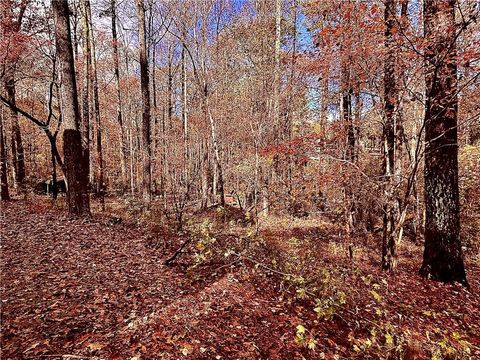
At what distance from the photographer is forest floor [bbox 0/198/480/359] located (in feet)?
9.23

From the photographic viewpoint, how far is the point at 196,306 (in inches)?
141

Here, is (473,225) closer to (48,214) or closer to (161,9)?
(48,214)

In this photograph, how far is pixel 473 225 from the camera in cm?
940

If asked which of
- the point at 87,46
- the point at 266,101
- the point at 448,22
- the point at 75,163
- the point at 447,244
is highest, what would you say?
the point at 87,46

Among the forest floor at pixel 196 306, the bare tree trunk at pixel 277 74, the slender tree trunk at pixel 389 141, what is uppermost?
the bare tree trunk at pixel 277 74

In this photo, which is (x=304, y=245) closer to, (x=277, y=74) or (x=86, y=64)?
(x=277, y=74)

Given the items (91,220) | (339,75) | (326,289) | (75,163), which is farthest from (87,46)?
(326,289)

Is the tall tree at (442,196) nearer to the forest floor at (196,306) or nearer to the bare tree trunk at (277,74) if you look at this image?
the forest floor at (196,306)

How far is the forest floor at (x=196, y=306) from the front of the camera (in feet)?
9.23

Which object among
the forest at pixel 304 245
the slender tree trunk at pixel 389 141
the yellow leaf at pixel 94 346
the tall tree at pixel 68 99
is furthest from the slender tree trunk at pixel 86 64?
the slender tree trunk at pixel 389 141

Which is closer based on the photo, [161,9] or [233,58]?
[161,9]

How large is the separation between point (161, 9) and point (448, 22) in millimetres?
12372

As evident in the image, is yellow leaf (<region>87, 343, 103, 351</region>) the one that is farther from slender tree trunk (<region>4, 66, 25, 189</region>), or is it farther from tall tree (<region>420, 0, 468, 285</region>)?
slender tree trunk (<region>4, 66, 25, 189</region>)

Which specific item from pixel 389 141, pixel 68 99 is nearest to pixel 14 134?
pixel 68 99
